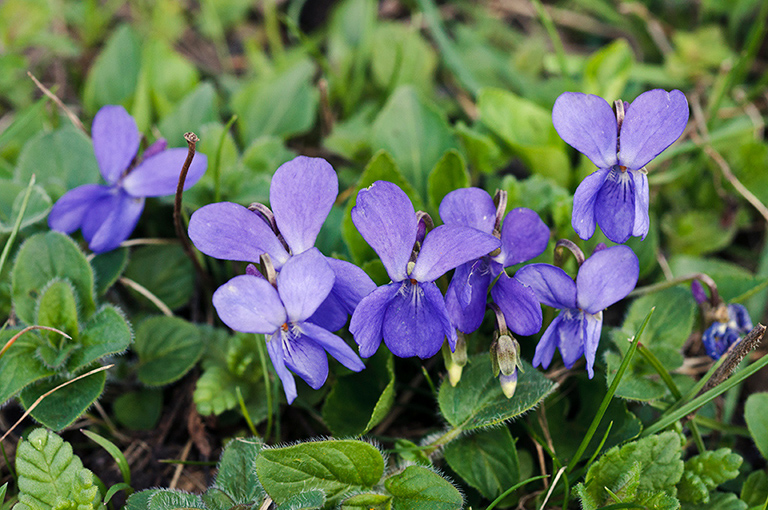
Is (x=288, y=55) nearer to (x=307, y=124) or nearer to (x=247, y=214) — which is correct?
(x=307, y=124)

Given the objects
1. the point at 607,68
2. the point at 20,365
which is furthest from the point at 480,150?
the point at 20,365

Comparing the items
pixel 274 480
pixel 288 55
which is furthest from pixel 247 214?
pixel 288 55

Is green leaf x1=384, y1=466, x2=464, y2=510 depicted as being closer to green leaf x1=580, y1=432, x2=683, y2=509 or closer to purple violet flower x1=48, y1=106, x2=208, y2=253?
green leaf x1=580, y1=432, x2=683, y2=509

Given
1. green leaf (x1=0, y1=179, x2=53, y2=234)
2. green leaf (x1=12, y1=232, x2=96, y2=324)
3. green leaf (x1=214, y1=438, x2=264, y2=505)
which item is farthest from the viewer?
green leaf (x1=0, y1=179, x2=53, y2=234)

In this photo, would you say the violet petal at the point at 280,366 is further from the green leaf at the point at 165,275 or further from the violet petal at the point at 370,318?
the green leaf at the point at 165,275

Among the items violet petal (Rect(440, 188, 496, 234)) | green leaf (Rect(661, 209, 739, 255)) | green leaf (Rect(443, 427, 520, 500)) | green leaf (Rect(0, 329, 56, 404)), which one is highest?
violet petal (Rect(440, 188, 496, 234))

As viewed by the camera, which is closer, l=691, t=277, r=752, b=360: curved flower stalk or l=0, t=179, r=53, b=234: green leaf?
l=691, t=277, r=752, b=360: curved flower stalk

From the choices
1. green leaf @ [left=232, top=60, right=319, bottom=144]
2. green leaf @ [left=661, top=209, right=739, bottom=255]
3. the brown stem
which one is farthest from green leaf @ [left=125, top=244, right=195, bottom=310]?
green leaf @ [left=661, top=209, right=739, bottom=255]

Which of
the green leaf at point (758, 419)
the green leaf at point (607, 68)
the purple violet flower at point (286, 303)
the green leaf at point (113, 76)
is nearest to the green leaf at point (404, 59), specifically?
the green leaf at point (607, 68)
